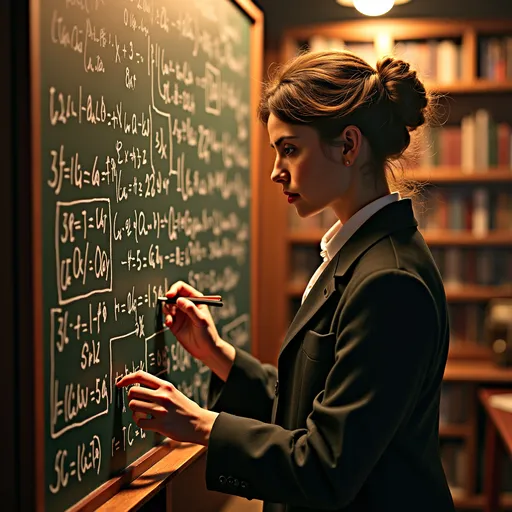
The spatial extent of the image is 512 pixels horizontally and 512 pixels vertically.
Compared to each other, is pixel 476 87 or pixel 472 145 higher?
pixel 476 87

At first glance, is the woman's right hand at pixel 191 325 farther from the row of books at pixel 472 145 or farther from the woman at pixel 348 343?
the row of books at pixel 472 145

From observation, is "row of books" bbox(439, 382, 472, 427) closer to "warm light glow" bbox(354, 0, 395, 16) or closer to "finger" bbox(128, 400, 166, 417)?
"warm light glow" bbox(354, 0, 395, 16)

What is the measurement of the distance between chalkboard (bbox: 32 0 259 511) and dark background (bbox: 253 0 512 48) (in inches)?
73.0

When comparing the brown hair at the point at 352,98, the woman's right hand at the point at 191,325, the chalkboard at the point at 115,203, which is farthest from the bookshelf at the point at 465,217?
the brown hair at the point at 352,98

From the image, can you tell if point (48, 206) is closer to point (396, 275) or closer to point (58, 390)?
point (58, 390)

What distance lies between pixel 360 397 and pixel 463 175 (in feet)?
8.58

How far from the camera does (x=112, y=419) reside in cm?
145

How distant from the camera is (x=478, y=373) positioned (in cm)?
350

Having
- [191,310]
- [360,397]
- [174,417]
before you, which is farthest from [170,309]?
[360,397]

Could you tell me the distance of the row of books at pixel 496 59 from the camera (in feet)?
11.8

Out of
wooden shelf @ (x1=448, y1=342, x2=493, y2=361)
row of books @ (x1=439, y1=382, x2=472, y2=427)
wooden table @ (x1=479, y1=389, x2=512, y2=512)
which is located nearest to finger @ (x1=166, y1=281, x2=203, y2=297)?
wooden table @ (x1=479, y1=389, x2=512, y2=512)

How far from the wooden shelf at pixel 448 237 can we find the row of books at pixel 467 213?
0.09 feet

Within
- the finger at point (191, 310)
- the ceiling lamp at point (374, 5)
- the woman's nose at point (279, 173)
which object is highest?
the ceiling lamp at point (374, 5)

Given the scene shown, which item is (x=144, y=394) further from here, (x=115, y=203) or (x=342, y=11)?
(x=342, y=11)
